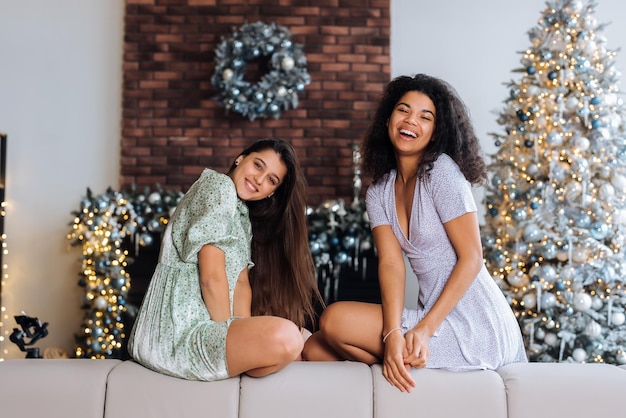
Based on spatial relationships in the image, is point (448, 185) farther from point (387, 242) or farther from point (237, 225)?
point (237, 225)

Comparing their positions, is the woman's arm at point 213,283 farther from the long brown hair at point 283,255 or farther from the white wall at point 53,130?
the white wall at point 53,130

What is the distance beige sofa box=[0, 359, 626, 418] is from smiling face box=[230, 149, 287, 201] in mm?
690

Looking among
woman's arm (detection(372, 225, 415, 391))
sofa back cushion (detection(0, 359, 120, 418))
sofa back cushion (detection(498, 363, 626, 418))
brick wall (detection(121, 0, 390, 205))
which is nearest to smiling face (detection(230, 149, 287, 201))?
woman's arm (detection(372, 225, 415, 391))

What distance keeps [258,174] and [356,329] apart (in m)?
0.64

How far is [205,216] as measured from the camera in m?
2.26

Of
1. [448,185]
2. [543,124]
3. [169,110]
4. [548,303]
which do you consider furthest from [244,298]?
[169,110]

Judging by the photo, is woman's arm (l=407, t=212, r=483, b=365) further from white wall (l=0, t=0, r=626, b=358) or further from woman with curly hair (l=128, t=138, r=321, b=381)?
white wall (l=0, t=0, r=626, b=358)

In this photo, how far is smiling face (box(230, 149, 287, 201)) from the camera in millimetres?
2533

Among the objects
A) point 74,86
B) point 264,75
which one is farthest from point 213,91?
point 74,86

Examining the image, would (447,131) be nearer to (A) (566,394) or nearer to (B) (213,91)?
(A) (566,394)

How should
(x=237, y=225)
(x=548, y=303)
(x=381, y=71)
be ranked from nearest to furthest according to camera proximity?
(x=237, y=225), (x=548, y=303), (x=381, y=71)

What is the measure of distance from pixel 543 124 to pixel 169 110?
8.36 ft

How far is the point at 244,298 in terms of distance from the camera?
2596 millimetres

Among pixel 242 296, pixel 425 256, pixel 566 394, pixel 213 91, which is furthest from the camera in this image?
pixel 213 91
